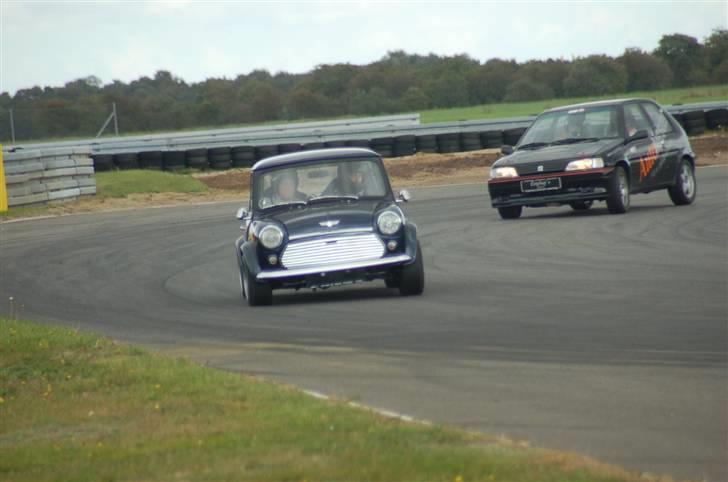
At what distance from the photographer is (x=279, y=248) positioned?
11.7 meters

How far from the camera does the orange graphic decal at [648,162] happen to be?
61.7 ft

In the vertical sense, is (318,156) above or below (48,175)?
above

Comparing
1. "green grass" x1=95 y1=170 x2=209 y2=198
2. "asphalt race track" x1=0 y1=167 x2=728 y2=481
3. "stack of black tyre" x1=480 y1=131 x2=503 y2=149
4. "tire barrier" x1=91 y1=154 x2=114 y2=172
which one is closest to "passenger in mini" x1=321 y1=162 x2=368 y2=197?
"asphalt race track" x1=0 y1=167 x2=728 y2=481

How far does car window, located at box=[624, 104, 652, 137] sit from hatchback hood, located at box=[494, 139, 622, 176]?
1.26 feet

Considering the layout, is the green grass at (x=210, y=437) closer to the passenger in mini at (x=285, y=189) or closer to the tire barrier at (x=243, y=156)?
the passenger in mini at (x=285, y=189)

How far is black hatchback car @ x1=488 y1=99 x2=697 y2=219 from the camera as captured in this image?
60.0 ft

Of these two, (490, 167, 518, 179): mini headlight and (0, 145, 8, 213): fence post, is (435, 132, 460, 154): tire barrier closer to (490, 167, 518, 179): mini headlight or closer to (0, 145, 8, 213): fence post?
(0, 145, 8, 213): fence post

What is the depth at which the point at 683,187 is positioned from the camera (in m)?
19.8

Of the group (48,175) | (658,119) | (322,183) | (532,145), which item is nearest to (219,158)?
(48,175)

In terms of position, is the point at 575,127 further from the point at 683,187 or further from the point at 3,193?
the point at 3,193

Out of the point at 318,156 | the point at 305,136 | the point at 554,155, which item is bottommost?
the point at 305,136

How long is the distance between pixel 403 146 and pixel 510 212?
1774cm

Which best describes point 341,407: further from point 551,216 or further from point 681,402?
point 551,216

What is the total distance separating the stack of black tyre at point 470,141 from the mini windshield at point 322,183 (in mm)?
24875
